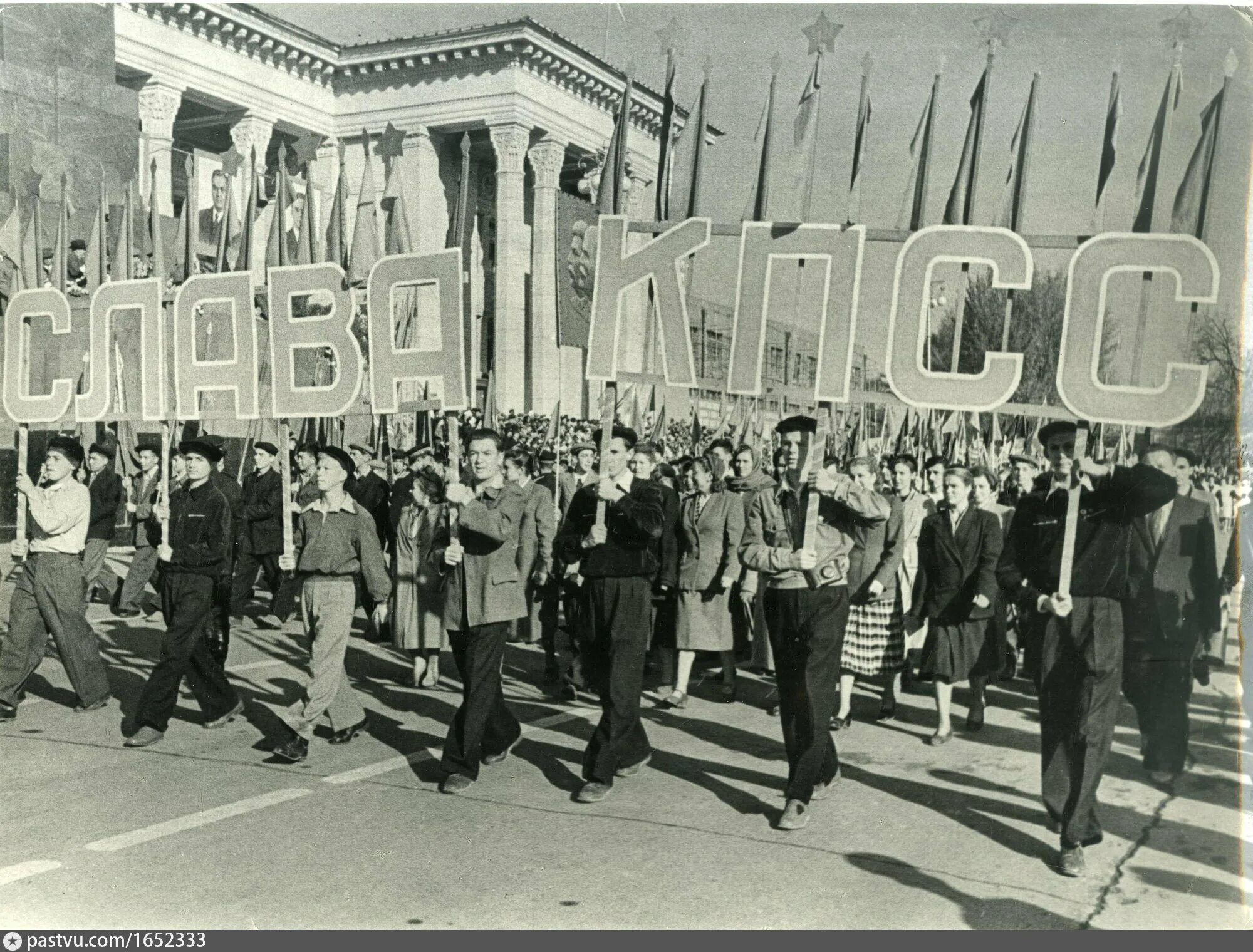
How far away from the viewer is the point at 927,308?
580 centimetres

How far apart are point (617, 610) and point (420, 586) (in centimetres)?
307

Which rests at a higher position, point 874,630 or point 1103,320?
point 1103,320

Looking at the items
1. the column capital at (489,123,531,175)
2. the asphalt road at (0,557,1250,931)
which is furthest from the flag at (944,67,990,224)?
the column capital at (489,123,531,175)

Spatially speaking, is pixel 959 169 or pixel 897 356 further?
pixel 959 169

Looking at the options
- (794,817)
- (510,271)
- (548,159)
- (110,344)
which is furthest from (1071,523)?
(510,271)

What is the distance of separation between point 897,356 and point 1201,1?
2199mm

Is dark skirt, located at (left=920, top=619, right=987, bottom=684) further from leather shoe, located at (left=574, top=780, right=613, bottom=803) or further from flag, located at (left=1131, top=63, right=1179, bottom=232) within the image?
flag, located at (left=1131, top=63, right=1179, bottom=232)

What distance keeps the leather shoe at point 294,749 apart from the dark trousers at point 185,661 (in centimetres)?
84

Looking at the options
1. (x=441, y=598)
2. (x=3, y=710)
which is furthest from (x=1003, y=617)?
(x=3, y=710)

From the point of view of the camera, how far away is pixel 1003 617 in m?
7.98

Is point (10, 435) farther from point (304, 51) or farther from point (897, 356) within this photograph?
point (304, 51)

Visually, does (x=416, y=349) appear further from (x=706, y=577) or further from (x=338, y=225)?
(x=338, y=225)

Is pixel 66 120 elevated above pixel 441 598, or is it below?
above

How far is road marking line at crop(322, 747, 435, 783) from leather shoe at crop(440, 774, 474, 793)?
0.51 metres
